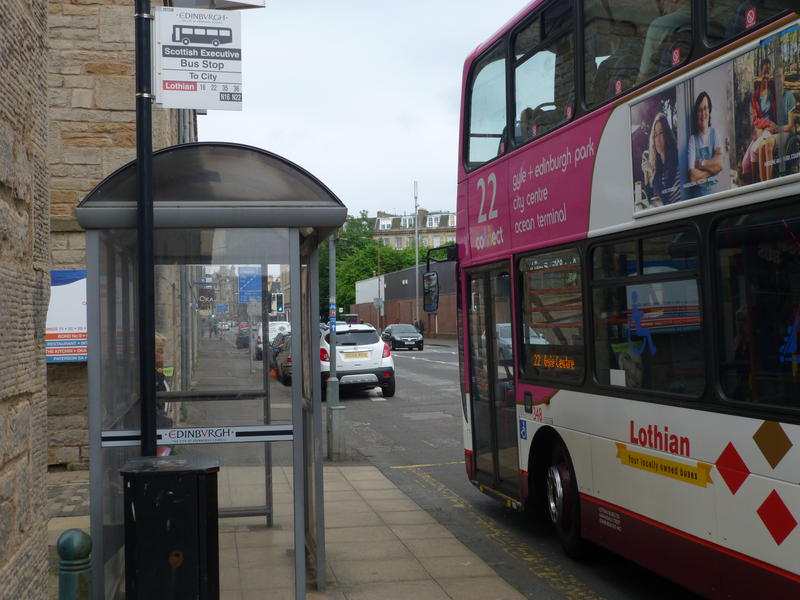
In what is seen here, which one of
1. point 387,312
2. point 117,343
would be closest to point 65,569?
point 117,343

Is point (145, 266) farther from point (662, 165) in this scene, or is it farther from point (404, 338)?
point (404, 338)

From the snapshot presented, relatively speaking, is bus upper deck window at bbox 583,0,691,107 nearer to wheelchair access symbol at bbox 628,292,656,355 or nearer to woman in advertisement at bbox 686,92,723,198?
woman in advertisement at bbox 686,92,723,198

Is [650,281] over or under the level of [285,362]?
over

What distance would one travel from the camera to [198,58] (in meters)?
5.09

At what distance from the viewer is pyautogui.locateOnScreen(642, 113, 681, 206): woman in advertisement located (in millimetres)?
5160

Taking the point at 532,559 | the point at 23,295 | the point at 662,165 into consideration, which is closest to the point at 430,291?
the point at 532,559

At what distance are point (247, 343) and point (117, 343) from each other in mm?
792

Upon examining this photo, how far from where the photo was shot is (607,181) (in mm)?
5969

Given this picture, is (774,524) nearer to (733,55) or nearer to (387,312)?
(733,55)

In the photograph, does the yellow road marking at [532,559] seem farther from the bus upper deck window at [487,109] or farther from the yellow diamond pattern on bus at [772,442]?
the bus upper deck window at [487,109]

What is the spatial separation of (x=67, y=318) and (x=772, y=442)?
8273 mm

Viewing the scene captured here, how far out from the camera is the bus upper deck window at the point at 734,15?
171 inches

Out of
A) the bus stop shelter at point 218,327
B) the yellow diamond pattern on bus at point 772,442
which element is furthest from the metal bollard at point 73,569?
the yellow diamond pattern on bus at point 772,442

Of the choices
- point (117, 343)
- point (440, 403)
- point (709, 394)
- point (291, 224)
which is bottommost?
point (440, 403)
